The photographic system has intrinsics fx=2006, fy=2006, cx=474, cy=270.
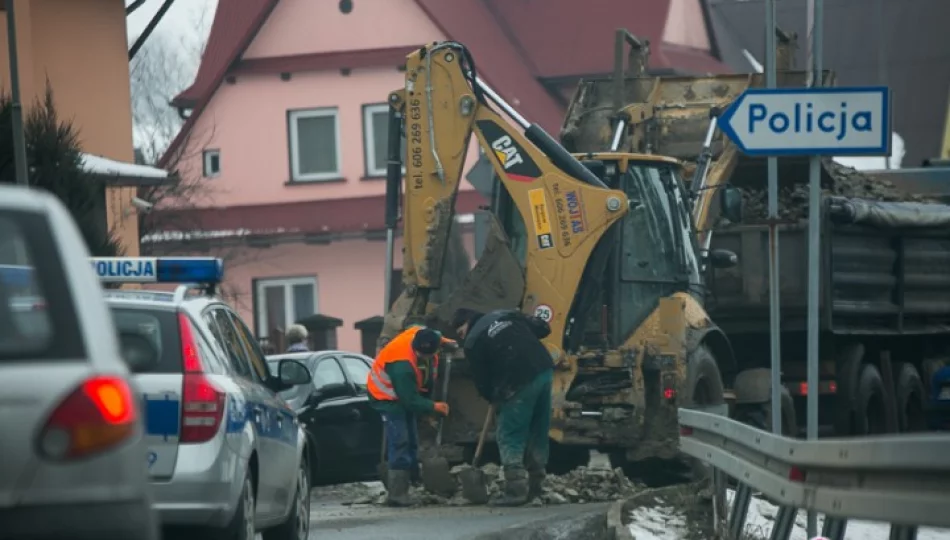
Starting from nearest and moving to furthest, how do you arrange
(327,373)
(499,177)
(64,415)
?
(64,415) < (499,177) < (327,373)

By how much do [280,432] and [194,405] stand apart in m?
1.91

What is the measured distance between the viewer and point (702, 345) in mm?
16453

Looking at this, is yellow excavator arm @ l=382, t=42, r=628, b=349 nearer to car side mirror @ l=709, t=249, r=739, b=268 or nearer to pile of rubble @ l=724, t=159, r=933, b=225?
car side mirror @ l=709, t=249, r=739, b=268

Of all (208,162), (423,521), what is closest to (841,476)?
(423,521)

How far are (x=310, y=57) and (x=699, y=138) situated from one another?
21.8m

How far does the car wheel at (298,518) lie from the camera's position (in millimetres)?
11359

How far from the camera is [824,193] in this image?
755 inches

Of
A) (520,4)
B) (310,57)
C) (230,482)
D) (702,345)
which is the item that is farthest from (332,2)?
(230,482)

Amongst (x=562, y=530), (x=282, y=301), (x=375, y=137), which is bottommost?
(x=282, y=301)

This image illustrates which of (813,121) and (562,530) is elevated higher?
(813,121)

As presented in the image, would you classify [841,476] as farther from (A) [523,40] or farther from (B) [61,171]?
(A) [523,40]

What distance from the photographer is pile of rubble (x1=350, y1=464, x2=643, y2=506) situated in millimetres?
15883

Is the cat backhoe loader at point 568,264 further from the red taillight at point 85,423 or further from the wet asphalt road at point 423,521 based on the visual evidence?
the red taillight at point 85,423

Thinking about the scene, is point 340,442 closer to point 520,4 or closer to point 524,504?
point 524,504
